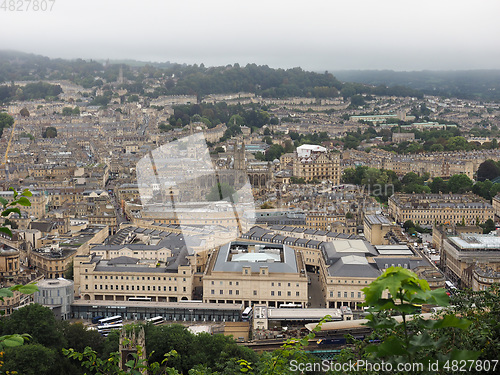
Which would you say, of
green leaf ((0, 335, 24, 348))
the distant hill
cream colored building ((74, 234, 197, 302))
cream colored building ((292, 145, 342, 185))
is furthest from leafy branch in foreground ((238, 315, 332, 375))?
the distant hill

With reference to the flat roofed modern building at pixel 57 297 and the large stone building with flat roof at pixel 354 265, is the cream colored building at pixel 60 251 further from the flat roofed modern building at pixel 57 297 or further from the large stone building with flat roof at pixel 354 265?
the large stone building with flat roof at pixel 354 265

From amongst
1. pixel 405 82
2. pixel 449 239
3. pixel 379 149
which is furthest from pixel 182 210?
pixel 405 82

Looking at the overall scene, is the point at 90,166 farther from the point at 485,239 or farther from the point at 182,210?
the point at 485,239

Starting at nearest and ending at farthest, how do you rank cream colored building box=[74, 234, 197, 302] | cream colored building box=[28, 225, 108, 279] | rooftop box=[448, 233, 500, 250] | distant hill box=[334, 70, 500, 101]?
1. cream colored building box=[74, 234, 197, 302]
2. rooftop box=[448, 233, 500, 250]
3. cream colored building box=[28, 225, 108, 279]
4. distant hill box=[334, 70, 500, 101]

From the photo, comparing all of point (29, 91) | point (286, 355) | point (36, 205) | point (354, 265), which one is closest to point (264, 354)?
point (286, 355)

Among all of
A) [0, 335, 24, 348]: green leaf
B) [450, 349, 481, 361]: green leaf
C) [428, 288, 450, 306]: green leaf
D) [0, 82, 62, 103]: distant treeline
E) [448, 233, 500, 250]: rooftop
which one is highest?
[428, 288, 450, 306]: green leaf

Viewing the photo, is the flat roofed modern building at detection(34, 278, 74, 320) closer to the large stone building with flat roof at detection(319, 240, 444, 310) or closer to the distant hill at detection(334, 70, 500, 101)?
the large stone building with flat roof at detection(319, 240, 444, 310)

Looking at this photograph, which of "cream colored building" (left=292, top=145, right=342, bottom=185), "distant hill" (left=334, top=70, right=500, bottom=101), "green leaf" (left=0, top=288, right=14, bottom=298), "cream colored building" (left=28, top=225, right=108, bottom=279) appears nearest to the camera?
"green leaf" (left=0, top=288, right=14, bottom=298)
